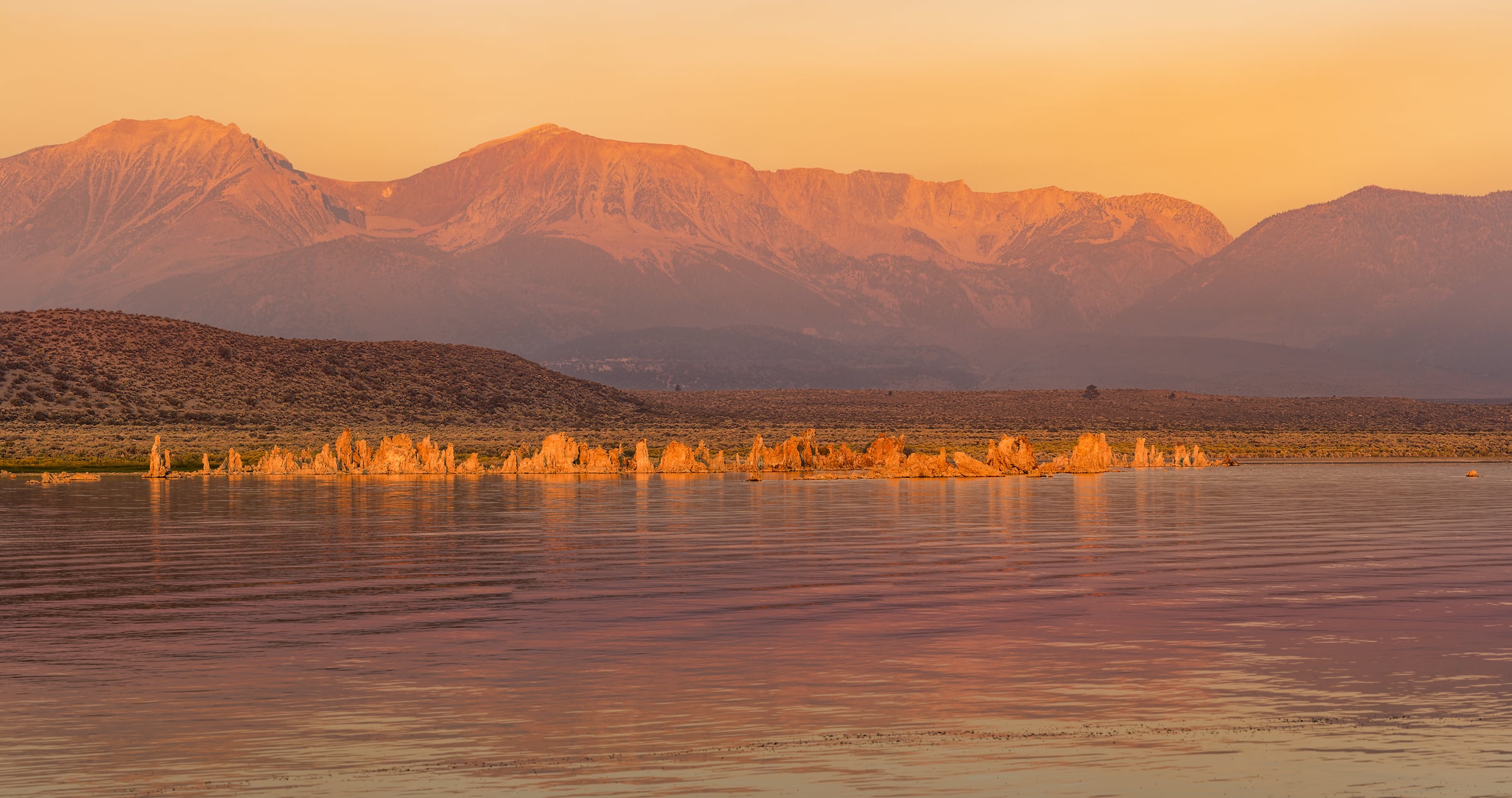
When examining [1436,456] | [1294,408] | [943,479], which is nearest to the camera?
[943,479]

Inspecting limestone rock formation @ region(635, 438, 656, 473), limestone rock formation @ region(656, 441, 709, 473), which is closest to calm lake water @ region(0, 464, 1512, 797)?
limestone rock formation @ region(635, 438, 656, 473)

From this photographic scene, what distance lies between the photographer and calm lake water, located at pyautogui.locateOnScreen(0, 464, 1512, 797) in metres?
13.4

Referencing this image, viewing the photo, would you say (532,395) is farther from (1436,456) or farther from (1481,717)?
(1481,717)

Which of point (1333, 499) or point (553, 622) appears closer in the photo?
point (553, 622)

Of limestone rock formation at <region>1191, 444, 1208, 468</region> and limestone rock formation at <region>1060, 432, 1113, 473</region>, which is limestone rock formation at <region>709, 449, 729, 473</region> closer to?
limestone rock formation at <region>1060, 432, 1113, 473</region>

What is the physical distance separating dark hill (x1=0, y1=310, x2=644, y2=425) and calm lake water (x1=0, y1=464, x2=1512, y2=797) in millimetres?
79371

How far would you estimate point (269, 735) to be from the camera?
14.6 m

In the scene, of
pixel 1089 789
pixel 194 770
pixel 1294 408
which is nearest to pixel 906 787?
pixel 1089 789

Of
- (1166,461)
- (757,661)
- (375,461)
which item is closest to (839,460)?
(375,461)

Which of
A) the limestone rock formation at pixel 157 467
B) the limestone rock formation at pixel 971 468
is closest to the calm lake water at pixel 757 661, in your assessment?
the limestone rock formation at pixel 971 468

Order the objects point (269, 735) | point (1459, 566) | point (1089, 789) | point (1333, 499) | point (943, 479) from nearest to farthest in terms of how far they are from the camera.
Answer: point (1089, 789) → point (269, 735) → point (1459, 566) → point (1333, 499) → point (943, 479)

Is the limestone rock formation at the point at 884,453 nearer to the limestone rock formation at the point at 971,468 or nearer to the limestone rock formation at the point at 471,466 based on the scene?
the limestone rock formation at the point at 971,468

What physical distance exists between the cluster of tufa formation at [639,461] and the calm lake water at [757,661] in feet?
96.0

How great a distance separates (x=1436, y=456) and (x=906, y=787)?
9054cm
